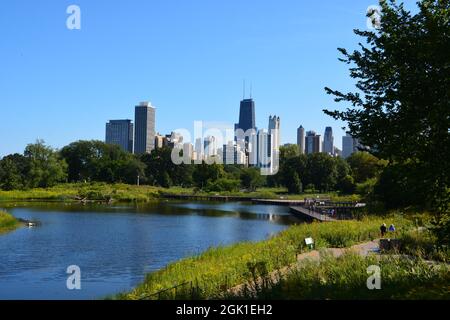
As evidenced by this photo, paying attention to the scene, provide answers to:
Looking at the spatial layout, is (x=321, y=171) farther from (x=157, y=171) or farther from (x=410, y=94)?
(x=410, y=94)

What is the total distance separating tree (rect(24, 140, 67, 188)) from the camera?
10006 cm

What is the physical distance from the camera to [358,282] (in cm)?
1215

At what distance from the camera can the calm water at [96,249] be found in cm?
2020

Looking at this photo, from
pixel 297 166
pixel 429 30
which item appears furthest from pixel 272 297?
pixel 297 166

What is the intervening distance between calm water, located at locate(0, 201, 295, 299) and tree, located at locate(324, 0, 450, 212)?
1195cm

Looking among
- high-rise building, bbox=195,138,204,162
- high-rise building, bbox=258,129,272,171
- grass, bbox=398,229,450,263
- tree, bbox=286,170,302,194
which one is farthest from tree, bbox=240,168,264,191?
grass, bbox=398,229,450,263

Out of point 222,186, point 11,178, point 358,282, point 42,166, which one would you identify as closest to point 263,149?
point 222,186

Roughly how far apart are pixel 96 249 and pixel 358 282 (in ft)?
68.6

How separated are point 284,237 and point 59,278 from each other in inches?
442

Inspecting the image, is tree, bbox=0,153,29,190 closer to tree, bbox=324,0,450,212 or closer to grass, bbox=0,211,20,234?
grass, bbox=0,211,20,234

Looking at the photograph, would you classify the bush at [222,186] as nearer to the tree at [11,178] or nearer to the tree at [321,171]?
the tree at [321,171]
